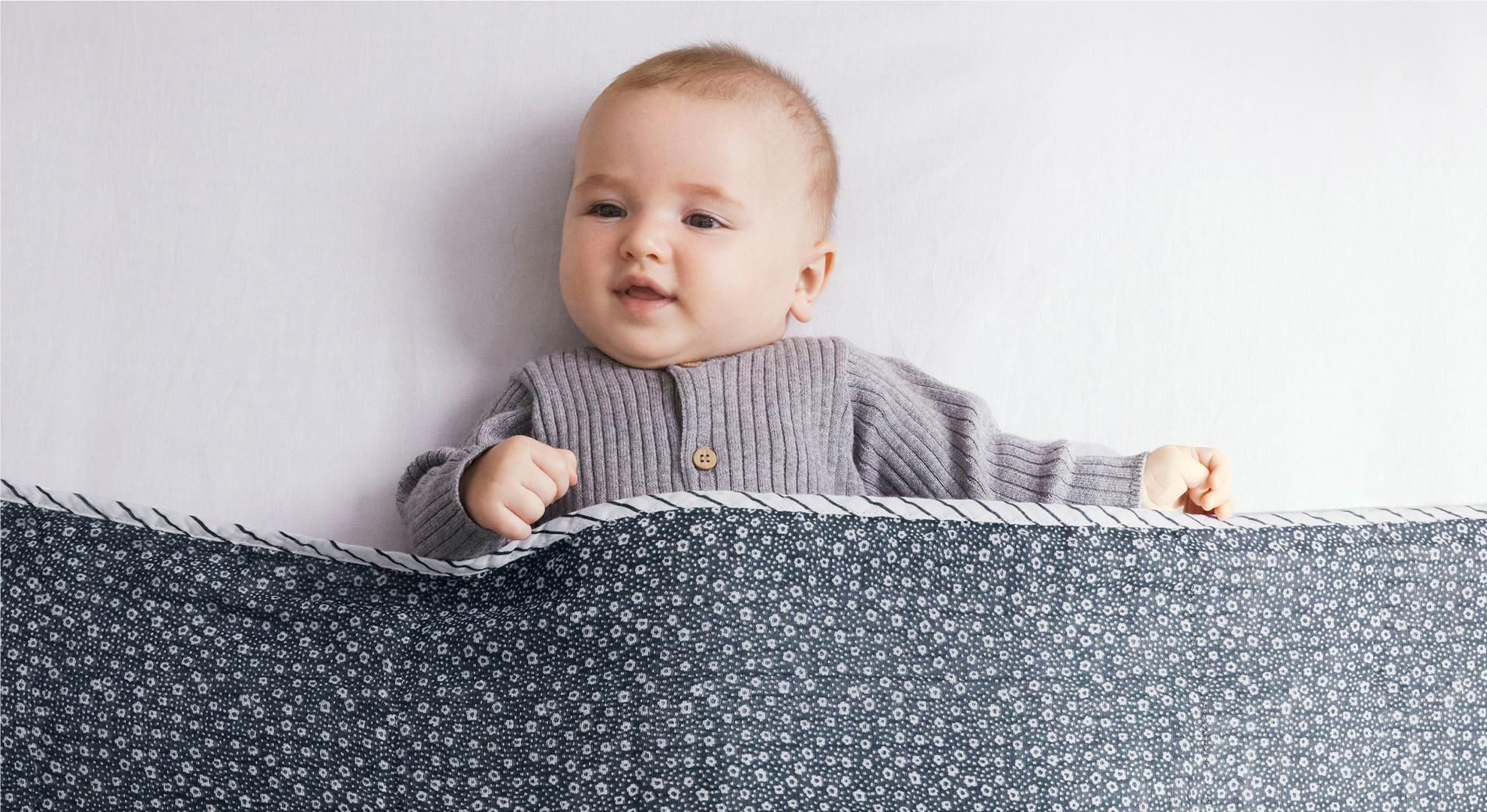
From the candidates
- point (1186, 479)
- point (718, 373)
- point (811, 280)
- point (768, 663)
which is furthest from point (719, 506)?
point (1186, 479)

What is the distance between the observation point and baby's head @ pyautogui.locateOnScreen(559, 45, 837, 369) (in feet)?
3.15

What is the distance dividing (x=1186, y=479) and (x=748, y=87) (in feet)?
1.80

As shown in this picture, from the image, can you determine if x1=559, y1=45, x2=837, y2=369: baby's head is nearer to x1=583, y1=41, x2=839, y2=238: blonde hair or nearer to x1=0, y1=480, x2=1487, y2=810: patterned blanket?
x1=583, y1=41, x2=839, y2=238: blonde hair

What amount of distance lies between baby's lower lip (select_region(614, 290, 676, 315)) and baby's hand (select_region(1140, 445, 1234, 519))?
0.47 m

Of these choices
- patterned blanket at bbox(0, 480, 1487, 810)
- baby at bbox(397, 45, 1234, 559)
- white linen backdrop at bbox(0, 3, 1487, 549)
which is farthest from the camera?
white linen backdrop at bbox(0, 3, 1487, 549)

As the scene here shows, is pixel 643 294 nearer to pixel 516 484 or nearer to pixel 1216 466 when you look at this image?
pixel 516 484

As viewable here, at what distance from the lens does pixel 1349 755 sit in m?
0.79

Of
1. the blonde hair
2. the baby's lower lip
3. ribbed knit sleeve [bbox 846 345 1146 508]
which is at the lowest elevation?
ribbed knit sleeve [bbox 846 345 1146 508]

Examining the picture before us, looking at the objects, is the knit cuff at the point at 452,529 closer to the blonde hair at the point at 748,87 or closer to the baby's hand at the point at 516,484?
the baby's hand at the point at 516,484

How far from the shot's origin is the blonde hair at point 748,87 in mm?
988

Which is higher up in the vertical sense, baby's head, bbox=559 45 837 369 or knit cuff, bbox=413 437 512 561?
baby's head, bbox=559 45 837 369

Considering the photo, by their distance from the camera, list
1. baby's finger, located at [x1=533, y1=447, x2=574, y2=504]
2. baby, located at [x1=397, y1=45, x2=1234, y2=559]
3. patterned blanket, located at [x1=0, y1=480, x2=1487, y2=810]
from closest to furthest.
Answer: patterned blanket, located at [x1=0, y1=480, x2=1487, y2=810] → baby's finger, located at [x1=533, y1=447, x2=574, y2=504] → baby, located at [x1=397, y1=45, x2=1234, y2=559]

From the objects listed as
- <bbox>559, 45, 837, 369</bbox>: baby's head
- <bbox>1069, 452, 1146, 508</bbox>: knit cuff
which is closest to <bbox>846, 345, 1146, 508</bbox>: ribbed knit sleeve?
<bbox>1069, 452, 1146, 508</bbox>: knit cuff

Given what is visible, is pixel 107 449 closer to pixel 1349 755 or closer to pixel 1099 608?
pixel 1099 608
